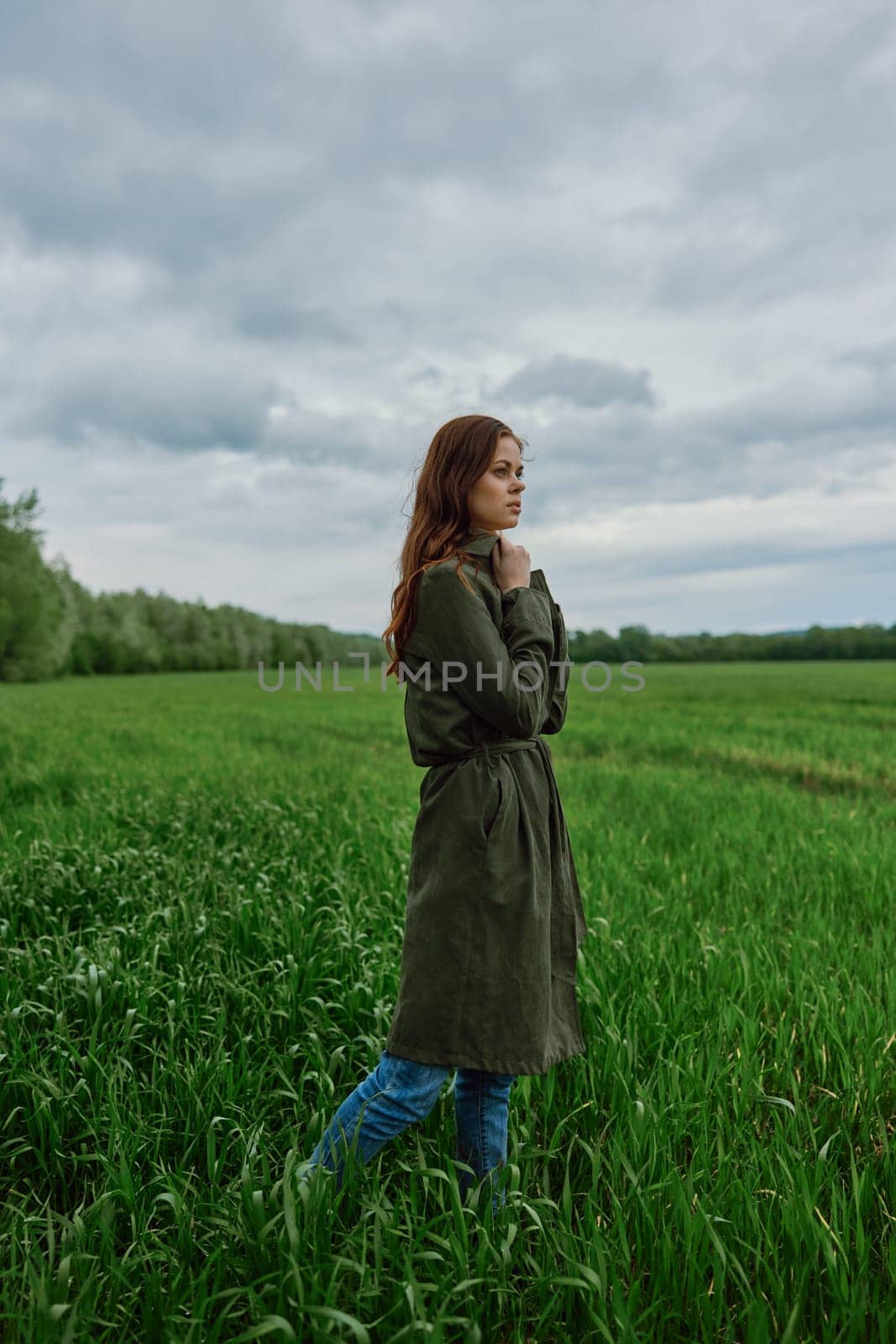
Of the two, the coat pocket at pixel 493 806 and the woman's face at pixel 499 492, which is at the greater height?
the woman's face at pixel 499 492

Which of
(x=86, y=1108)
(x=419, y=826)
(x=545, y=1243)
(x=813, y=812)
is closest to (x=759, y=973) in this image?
(x=545, y=1243)

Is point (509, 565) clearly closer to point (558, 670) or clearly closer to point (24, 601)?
point (558, 670)

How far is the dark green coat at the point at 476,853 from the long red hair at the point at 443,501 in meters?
0.13

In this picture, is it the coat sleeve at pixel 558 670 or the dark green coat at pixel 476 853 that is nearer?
the dark green coat at pixel 476 853

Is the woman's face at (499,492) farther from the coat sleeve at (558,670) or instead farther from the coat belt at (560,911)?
the coat belt at (560,911)

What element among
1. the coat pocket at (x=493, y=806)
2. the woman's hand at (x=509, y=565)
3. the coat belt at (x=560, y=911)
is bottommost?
the coat belt at (x=560, y=911)

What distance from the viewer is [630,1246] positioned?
2.32 metres

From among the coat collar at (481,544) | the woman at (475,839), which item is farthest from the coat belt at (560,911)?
the coat collar at (481,544)

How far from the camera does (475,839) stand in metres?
2.22

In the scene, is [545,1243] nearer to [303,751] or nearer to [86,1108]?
[86,1108]

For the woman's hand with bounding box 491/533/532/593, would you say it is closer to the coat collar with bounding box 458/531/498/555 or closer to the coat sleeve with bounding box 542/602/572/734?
the coat collar with bounding box 458/531/498/555

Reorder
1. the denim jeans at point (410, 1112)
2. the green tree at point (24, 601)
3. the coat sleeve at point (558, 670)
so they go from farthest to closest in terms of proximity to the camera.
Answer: the green tree at point (24, 601)
the coat sleeve at point (558, 670)
the denim jeans at point (410, 1112)

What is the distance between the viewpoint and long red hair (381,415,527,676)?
8.02 feet

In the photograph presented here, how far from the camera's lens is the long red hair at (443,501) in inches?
96.2
